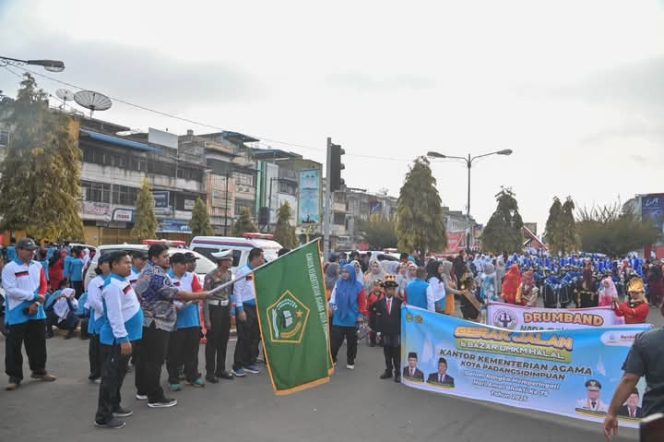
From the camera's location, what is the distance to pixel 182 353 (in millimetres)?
7602

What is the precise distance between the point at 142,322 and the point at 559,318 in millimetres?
5876

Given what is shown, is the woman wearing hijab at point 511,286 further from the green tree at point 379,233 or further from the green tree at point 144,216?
the green tree at point 379,233

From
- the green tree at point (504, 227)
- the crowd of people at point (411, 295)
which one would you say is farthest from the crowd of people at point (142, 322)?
the green tree at point (504, 227)

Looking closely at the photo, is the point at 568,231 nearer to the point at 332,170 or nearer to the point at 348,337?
the point at 332,170

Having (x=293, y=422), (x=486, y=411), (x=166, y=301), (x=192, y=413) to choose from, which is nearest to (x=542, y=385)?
(x=486, y=411)

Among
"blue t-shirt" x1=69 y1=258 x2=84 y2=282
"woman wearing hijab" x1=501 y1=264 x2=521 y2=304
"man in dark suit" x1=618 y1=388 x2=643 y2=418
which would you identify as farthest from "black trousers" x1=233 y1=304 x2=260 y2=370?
"blue t-shirt" x1=69 y1=258 x2=84 y2=282

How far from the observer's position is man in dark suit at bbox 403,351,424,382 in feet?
25.0

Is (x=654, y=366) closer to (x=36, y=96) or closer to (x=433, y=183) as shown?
(x=36, y=96)

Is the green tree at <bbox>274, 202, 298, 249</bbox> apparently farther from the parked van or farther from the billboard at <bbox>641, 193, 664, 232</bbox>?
the billboard at <bbox>641, 193, 664, 232</bbox>

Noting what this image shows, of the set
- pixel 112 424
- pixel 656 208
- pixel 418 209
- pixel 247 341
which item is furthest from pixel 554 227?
pixel 112 424

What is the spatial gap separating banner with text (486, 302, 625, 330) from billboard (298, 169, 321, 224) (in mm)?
6848

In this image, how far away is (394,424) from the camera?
620cm

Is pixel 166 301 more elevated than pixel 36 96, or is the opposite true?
pixel 36 96

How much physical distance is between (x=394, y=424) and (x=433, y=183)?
2519 cm
